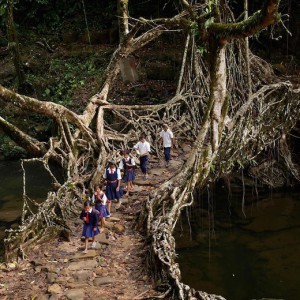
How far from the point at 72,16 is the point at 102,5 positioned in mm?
1773

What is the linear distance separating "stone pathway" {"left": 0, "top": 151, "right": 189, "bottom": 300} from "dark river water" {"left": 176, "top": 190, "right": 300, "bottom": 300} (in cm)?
220

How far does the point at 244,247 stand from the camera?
11227 millimetres

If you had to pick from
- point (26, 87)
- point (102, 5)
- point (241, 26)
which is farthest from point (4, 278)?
point (102, 5)

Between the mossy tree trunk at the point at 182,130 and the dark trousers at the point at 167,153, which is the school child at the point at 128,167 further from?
the dark trousers at the point at 167,153

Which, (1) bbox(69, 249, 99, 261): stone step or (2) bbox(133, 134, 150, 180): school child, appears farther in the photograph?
(2) bbox(133, 134, 150, 180): school child

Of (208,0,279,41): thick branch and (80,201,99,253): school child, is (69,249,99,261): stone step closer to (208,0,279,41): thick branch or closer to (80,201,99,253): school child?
(80,201,99,253): school child

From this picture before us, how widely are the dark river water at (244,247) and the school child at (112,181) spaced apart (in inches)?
84.0

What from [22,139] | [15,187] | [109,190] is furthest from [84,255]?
[15,187]

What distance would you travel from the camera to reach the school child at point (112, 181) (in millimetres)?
9711

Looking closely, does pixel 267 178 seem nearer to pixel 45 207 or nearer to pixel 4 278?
pixel 45 207

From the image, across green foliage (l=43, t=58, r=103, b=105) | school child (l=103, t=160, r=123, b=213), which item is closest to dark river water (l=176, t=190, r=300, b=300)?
school child (l=103, t=160, r=123, b=213)

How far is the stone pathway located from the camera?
6980mm

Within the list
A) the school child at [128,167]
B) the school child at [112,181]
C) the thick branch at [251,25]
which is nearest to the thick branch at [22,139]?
the school child at [128,167]

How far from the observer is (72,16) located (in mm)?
24672
